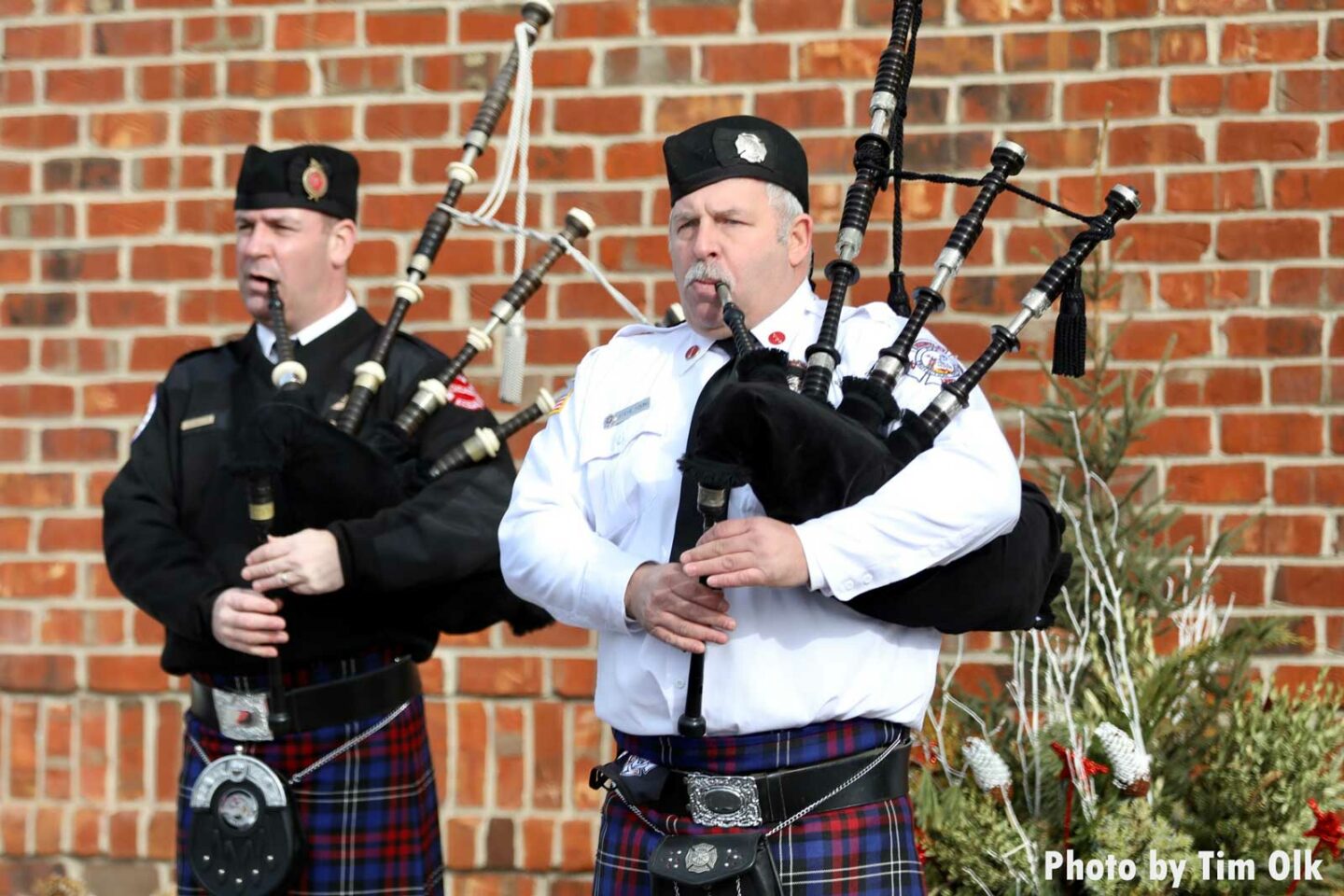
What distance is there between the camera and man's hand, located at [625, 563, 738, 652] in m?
2.41

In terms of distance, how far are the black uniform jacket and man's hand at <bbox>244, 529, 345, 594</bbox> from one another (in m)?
0.03

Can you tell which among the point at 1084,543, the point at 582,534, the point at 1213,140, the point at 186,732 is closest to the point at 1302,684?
the point at 1084,543

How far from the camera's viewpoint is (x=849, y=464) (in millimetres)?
2373

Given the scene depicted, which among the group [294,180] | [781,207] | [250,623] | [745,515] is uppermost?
[294,180]

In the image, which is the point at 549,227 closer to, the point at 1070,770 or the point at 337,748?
the point at 337,748

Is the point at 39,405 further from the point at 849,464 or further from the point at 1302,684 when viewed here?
the point at 1302,684

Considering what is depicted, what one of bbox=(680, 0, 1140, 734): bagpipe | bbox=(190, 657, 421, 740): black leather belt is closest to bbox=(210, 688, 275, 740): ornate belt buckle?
bbox=(190, 657, 421, 740): black leather belt

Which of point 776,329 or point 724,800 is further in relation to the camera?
point 776,329

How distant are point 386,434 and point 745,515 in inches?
37.8

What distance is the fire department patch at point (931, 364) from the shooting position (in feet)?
8.40

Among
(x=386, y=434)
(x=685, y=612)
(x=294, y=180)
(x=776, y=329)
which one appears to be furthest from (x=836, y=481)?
(x=294, y=180)

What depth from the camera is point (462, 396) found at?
→ 137 inches

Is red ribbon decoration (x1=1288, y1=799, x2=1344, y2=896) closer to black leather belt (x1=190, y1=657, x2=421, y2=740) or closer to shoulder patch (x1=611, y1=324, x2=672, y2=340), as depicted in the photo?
shoulder patch (x1=611, y1=324, x2=672, y2=340)

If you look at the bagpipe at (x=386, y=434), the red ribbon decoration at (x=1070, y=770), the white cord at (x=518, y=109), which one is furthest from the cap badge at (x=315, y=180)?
the red ribbon decoration at (x=1070, y=770)
